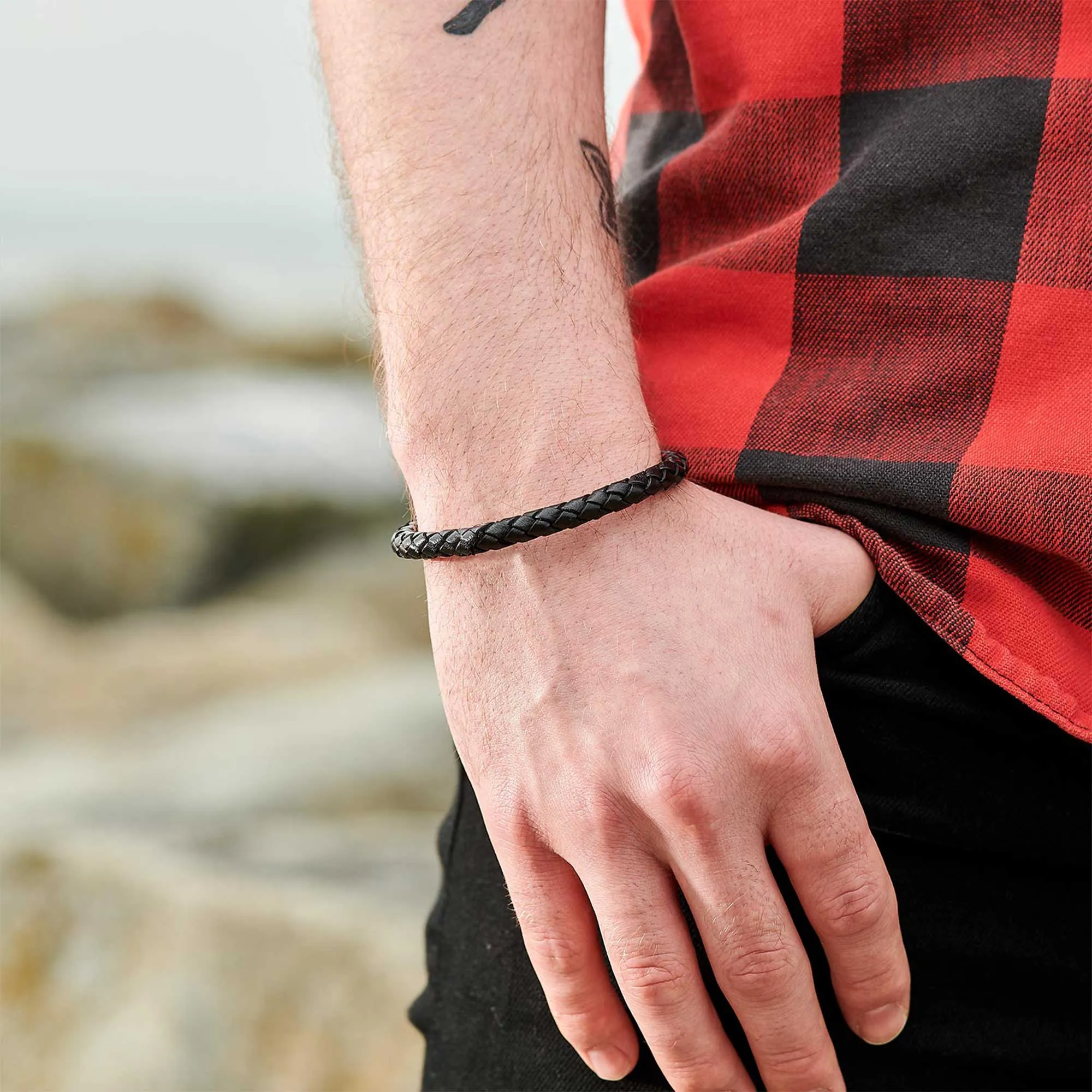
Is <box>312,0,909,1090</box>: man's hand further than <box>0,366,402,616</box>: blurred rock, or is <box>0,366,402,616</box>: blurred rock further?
<box>0,366,402,616</box>: blurred rock

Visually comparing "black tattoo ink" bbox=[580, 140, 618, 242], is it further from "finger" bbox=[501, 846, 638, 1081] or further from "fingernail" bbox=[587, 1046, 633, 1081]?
"fingernail" bbox=[587, 1046, 633, 1081]

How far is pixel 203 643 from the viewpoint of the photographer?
Result: 2.79m

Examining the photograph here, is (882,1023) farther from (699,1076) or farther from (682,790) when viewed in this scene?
(682,790)

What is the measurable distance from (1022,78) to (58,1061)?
1595 mm

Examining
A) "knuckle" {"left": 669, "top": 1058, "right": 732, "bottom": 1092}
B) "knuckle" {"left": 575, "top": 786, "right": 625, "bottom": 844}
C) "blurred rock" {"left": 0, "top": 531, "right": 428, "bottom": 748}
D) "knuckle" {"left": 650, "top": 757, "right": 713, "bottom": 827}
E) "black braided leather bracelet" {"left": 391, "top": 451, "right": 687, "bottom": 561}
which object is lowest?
"blurred rock" {"left": 0, "top": 531, "right": 428, "bottom": 748}

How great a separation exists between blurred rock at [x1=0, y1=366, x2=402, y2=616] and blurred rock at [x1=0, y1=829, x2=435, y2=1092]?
1.48 meters

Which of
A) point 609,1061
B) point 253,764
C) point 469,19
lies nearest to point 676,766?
point 609,1061

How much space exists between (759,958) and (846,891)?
0.20 ft

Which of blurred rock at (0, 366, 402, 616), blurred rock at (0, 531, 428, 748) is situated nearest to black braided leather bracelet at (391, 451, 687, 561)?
blurred rock at (0, 531, 428, 748)

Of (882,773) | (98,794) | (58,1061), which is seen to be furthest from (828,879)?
(98,794)

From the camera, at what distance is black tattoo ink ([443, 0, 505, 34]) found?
0.61 meters

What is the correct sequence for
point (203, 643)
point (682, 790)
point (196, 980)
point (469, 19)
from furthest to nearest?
point (203, 643) < point (196, 980) < point (469, 19) < point (682, 790)

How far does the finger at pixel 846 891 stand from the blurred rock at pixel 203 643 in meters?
2.19

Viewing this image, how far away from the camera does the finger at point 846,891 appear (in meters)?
0.54
